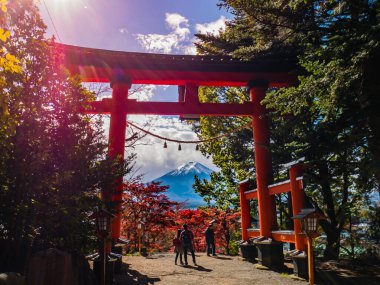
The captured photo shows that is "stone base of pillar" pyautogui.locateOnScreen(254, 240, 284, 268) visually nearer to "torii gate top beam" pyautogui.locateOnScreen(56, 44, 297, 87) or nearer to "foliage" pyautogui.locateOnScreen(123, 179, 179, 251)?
"torii gate top beam" pyautogui.locateOnScreen(56, 44, 297, 87)

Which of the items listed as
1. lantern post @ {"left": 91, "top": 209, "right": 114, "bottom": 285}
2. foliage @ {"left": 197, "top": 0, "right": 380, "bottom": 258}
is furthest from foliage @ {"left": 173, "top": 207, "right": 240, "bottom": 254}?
lantern post @ {"left": 91, "top": 209, "right": 114, "bottom": 285}

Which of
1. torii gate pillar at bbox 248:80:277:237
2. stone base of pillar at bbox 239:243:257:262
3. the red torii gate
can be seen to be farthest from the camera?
stone base of pillar at bbox 239:243:257:262

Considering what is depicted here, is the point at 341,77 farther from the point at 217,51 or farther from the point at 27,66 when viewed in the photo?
the point at 217,51

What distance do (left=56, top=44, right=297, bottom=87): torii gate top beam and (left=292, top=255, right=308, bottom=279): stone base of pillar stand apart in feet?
18.5

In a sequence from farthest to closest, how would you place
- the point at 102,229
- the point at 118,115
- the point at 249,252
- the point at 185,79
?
the point at 249,252 < the point at 185,79 < the point at 118,115 < the point at 102,229

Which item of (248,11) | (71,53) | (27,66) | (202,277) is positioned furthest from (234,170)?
(27,66)

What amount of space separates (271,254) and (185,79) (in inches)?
250

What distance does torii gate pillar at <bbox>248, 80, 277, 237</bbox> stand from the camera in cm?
1055

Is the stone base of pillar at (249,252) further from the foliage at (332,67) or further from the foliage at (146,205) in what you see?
the foliage at (146,205)

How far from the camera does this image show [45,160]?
583 cm

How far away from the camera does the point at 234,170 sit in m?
17.7

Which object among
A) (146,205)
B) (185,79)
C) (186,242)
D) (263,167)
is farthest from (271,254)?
(146,205)

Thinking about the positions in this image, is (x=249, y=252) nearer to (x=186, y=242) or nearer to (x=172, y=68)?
(x=186, y=242)

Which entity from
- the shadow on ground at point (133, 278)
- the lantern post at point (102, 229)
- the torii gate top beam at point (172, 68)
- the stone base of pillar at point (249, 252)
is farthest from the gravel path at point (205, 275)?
the torii gate top beam at point (172, 68)
